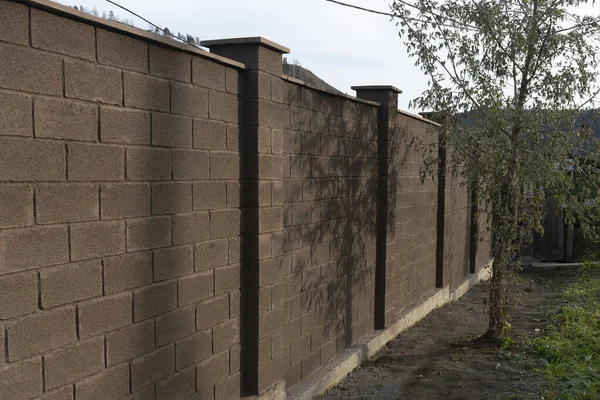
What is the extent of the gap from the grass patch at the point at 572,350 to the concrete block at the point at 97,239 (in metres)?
4.28

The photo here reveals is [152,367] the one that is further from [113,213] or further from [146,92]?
[146,92]

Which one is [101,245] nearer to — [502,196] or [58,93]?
[58,93]

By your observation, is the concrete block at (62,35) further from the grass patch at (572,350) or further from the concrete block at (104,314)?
the grass patch at (572,350)

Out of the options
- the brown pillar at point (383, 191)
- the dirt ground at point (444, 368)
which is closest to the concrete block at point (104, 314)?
the dirt ground at point (444, 368)

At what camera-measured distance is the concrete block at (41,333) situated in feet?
8.81

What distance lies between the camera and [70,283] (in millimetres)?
2980

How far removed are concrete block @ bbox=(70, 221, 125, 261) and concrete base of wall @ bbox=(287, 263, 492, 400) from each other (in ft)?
8.52

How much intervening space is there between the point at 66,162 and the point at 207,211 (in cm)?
127

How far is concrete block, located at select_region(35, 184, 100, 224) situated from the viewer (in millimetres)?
2824

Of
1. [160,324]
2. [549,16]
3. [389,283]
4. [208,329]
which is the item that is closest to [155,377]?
[160,324]

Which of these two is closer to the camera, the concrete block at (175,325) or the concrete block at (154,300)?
the concrete block at (154,300)

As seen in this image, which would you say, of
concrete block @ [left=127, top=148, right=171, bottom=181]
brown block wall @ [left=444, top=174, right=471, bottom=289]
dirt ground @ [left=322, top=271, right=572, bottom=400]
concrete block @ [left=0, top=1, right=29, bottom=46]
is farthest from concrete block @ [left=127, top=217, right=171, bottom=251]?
brown block wall @ [left=444, top=174, right=471, bottom=289]

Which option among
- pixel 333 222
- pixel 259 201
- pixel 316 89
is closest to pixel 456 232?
pixel 333 222

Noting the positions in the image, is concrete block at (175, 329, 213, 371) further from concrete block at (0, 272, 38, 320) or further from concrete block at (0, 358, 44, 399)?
concrete block at (0, 272, 38, 320)
